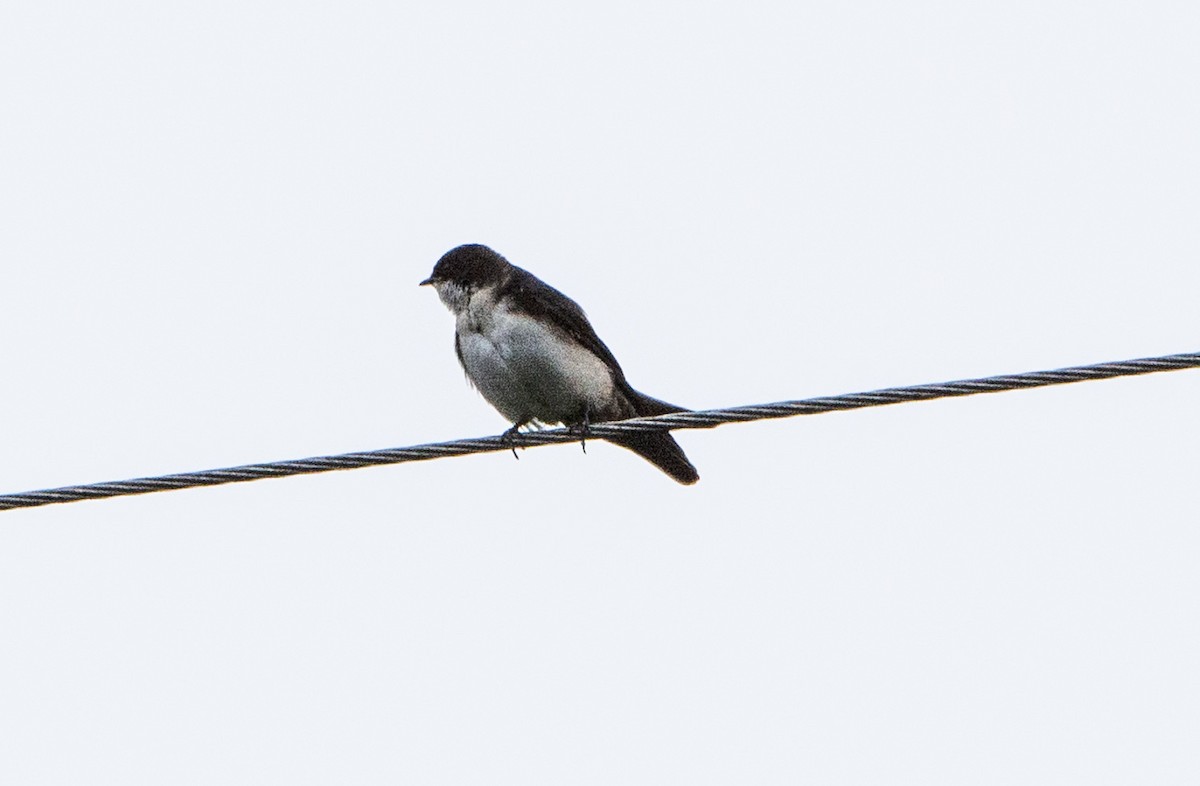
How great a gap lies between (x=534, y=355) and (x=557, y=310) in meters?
0.50

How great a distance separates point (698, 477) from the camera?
34.8 feet

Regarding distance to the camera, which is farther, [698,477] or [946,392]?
[698,477]

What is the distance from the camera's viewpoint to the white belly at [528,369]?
9.90 m

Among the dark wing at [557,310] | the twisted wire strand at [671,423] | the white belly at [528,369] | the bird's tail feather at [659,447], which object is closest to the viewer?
the twisted wire strand at [671,423]

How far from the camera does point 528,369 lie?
988 centimetres

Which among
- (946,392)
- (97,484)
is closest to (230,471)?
(97,484)

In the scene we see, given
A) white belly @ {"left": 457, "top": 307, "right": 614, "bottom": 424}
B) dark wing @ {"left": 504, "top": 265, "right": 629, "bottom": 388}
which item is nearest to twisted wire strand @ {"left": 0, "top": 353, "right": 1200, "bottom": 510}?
white belly @ {"left": 457, "top": 307, "right": 614, "bottom": 424}

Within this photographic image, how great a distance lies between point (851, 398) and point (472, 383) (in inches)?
139

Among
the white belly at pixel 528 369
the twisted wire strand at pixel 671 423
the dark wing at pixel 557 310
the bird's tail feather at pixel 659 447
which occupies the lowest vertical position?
the twisted wire strand at pixel 671 423

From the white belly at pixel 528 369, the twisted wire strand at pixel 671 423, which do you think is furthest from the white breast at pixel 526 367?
the twisted wire strand at pixel 671 423

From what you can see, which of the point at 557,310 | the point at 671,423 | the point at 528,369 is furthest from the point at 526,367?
the point at 671,423

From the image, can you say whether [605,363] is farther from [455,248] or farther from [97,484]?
[97,484]

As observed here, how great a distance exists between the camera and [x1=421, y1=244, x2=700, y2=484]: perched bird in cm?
993

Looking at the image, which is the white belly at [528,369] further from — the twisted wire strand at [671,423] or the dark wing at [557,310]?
the twisted wire strand at [671,423]
